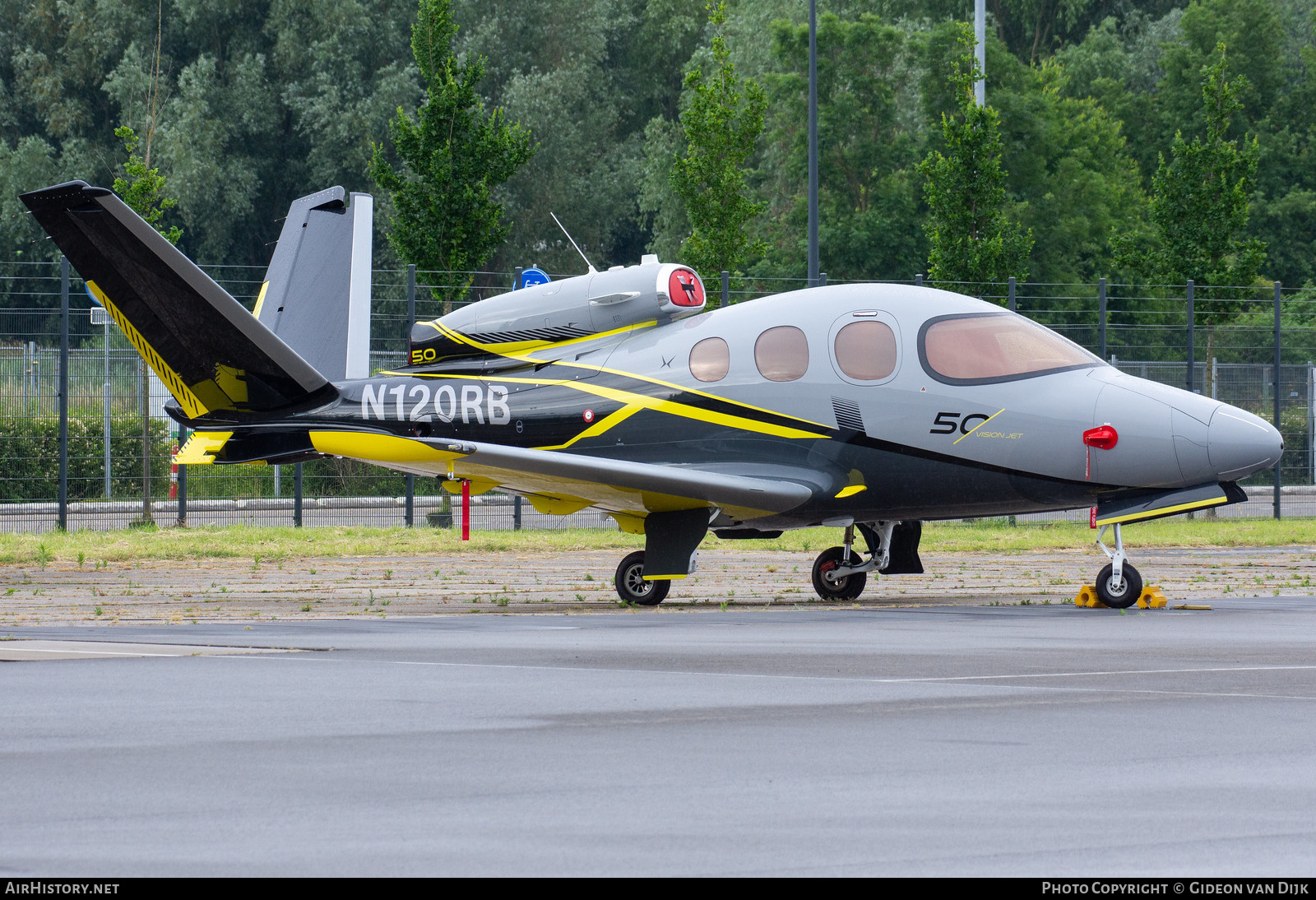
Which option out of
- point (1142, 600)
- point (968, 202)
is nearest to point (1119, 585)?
point (1142, 600)

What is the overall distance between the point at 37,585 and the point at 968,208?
67.0ft

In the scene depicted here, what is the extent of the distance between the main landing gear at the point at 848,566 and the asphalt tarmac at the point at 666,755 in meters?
3.85

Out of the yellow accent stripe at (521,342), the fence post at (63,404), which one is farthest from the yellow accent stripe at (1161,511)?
the fence post at (63,404)

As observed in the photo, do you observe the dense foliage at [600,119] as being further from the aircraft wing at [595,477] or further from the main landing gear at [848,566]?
the aircraft wing at [595,477]

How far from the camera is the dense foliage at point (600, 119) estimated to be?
59500 mm

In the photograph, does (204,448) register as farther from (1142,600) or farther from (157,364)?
(1142,600)

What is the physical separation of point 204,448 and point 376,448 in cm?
241

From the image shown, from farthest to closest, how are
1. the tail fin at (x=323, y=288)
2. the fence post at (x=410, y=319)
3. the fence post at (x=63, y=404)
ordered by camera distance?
the fence post at (x=410, y=319)
the fence post at (x=63, y=404)
the tail fin at (x=323, y=288)

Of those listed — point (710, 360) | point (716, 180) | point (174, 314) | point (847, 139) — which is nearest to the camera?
point (710, 360)

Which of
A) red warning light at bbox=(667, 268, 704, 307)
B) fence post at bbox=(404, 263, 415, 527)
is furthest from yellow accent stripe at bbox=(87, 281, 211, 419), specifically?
fence post at bbox=(404, 263, 415, 527)

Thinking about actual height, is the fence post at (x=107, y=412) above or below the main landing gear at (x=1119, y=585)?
above

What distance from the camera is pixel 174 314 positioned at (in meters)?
16.1

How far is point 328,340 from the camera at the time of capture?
19.6 meters
